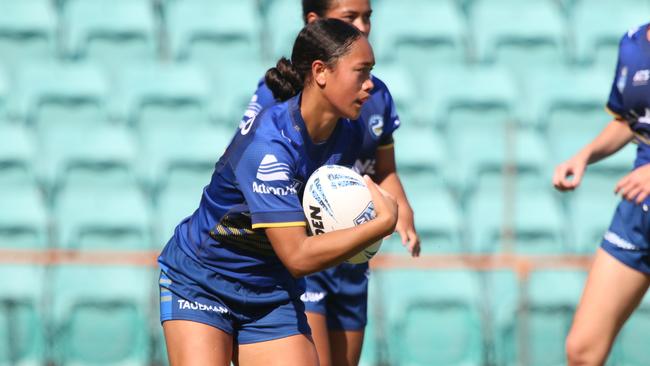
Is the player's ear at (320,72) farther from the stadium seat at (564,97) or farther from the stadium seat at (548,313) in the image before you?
the stadium seat at (564,97)

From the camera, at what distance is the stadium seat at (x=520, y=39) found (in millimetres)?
9062

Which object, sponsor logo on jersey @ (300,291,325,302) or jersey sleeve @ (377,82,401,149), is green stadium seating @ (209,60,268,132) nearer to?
jersey sleeve @ (377,82,401,149)

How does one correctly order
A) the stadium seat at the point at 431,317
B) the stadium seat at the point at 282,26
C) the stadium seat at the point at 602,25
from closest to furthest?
the stadium seat at the point at 431,317
the stadium seat at the point at 282,26
the stadium seat at the point at 602,25

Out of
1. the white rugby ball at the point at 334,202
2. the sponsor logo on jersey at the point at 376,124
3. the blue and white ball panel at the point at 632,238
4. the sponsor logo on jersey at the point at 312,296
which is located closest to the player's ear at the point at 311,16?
the sponsor logo on jersey at the point at 376,124

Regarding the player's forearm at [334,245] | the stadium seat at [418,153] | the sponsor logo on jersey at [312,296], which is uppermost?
the player's forearm at [334,245]

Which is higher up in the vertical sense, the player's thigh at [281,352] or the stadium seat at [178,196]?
the player's thigh at [281,352]

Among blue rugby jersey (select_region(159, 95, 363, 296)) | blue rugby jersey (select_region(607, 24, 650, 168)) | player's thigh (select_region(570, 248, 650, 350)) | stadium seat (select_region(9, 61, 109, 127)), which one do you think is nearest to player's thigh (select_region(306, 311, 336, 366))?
blue rugby jersey (select_region(159, 95, 363, 296))

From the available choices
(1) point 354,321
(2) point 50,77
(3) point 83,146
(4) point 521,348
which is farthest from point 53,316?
(4) point 521,348

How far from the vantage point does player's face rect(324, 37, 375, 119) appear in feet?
12.6

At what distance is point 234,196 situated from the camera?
3.95m

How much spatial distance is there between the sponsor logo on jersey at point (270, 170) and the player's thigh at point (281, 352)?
679 mm

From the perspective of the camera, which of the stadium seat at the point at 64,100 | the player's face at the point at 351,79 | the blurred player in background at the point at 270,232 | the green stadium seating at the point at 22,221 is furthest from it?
the stadium seat at the point at 64,100

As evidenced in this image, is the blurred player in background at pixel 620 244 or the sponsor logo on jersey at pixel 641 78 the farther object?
the sponsor logo on jersey at pixel 641 78

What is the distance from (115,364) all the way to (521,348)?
284 cm
